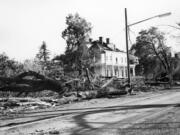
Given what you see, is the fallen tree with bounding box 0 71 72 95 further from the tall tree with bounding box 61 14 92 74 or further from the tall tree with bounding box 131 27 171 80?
the tall tree with bounding box 131 27 171 80

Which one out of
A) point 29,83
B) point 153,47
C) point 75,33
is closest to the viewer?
point 29,83

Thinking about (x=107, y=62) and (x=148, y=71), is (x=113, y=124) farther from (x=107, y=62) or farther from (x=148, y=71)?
(x=148, y=71)

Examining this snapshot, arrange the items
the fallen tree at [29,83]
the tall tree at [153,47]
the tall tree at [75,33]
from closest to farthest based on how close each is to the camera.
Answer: the fallen tree at [29,83] → the tall tree at [75,33] → the tall tree at [153,47]

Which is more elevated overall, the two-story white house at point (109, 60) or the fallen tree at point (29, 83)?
the two-story white house at point (109, 60)

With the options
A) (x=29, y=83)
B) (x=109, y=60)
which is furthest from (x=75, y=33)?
(x=29, y=83)

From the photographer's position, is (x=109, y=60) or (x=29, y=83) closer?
(x=29, y=83)

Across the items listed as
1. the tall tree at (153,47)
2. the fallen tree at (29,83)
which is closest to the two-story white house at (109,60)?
the tall tree at (153,47)

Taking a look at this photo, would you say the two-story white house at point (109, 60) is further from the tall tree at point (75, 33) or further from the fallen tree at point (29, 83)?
the fallen tree at point (29, 83)

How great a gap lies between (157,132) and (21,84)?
1628 centimetres

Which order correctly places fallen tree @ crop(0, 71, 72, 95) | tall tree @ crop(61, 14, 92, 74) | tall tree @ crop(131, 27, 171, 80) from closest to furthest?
1. fallen tree @ crop(0, 71, 72, 95)
2. tall tree @ crop(61, 14, 92, 74)
3. tall tree @ crop(131, 27, 171, 80)

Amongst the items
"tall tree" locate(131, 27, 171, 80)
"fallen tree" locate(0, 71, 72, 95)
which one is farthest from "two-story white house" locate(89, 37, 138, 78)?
"fallen tree" locate(0, 71, 72, 95)

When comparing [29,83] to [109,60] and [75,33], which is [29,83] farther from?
[109,60]

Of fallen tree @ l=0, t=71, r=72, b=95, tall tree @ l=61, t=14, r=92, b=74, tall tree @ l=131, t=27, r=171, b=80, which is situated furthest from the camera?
tall tree @ l=131, t=27, r=171, b=80

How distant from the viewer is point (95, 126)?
9.05m
